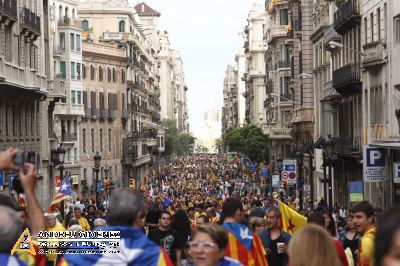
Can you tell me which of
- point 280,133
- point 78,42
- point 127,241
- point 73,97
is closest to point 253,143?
point 280,133

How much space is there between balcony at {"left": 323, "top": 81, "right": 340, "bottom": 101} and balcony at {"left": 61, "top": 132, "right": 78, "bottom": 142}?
2352 centimetres

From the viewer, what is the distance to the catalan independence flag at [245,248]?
38.0 ft

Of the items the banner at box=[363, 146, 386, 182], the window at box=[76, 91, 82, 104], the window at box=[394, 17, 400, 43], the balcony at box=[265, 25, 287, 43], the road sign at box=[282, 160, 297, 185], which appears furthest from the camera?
the balcony at box=[265, 25, 287, 43]

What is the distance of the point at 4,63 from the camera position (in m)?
45.6

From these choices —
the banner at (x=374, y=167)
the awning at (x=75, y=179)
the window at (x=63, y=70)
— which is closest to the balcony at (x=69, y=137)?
the awning at (x=75, y=179)

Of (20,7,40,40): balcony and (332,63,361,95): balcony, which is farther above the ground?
(20,7,40,40): balcony

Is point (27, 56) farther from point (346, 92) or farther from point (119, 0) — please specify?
point (119, 0)

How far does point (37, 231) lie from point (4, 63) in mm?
38017

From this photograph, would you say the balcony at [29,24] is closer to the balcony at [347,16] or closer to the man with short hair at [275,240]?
the balcony at [347,16]

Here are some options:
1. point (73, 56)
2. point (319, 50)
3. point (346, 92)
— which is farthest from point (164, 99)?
point (346, 92)

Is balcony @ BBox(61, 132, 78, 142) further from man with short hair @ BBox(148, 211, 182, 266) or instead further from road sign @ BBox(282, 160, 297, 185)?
man with short hair @ BBox(148, 211, 182, 266)

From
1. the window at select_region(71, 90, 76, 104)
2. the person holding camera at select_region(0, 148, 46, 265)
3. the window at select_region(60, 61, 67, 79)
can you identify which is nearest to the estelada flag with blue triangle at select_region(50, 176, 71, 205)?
the person holding camera at select_region(0, 148, 46, 265)

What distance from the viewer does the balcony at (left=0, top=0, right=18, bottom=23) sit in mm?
45688

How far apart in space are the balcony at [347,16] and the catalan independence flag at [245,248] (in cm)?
3598
